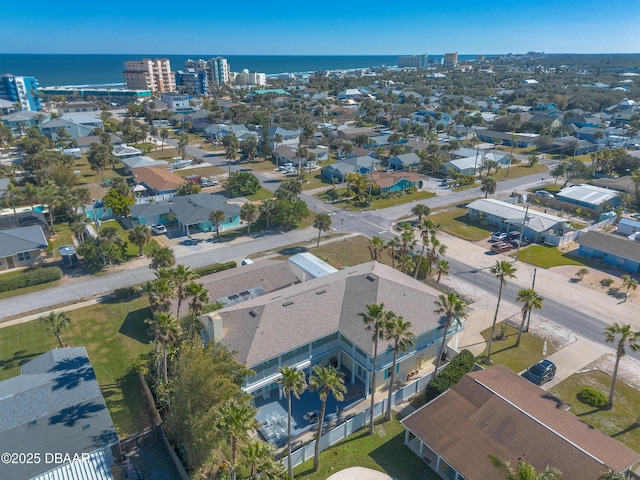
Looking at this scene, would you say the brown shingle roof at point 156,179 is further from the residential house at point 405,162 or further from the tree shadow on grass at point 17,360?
the residential house at point 405,162

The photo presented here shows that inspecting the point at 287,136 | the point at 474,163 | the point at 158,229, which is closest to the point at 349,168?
the point at 474,163

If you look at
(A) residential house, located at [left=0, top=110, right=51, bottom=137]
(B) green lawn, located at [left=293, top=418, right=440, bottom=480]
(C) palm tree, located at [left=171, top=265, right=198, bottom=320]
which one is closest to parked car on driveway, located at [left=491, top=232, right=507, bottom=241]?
(B) green lawn, located at [left=293, top=418, right=440, bottom=480]

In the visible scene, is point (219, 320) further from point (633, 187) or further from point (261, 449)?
point (633, 187)

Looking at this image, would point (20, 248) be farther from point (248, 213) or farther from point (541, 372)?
point (541, 372)

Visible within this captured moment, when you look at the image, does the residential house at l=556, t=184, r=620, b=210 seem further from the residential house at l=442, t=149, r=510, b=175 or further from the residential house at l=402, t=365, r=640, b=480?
the residential house at l=402, t=365, r=640, b=480

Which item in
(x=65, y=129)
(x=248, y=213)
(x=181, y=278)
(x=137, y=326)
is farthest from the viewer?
(x=65, y=129)
